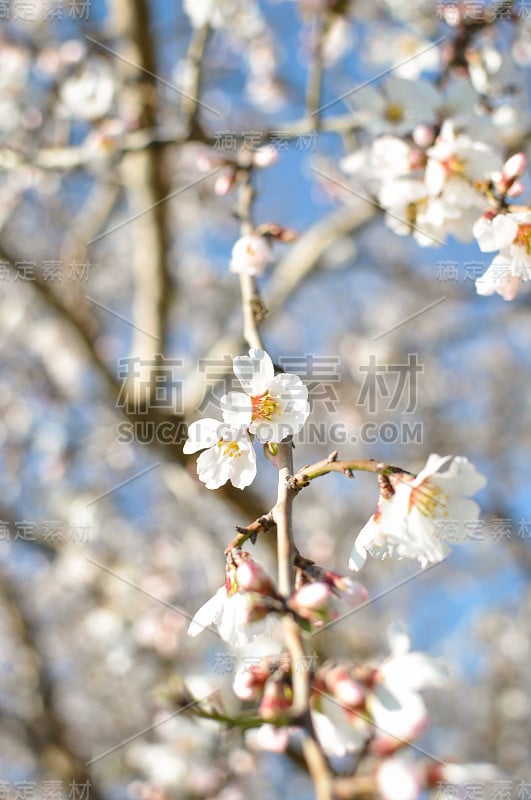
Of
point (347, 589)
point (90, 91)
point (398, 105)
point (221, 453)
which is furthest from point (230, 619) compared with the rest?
point (90, 91)

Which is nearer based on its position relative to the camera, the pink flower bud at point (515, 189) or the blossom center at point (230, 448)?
the blossom center at point (230, 448)

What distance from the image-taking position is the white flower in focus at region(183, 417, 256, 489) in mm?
1160

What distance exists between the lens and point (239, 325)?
3545 mm

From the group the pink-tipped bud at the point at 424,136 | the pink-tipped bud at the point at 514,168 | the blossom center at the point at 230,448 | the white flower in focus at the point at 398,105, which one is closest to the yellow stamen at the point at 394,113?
the white flower in focus at the point at 398,105

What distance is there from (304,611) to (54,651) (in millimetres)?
6521

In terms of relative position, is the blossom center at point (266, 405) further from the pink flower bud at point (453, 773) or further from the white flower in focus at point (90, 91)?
the white flower in focus at point (90, 91)

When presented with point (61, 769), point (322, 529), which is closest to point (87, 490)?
point (61, 769)

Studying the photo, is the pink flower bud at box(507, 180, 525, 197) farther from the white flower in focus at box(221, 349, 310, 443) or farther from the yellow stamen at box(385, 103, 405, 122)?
the white flower in focus at box(221, 349, 310, 443)

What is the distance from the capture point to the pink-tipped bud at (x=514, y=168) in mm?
1489

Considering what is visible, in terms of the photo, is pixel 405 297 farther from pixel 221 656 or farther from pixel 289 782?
pixel 221 656

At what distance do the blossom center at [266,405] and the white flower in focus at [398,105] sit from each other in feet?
3.57

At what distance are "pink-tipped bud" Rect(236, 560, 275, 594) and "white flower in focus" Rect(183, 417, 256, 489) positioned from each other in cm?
27

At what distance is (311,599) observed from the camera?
842 mm

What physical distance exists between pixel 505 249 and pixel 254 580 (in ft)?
3.26
